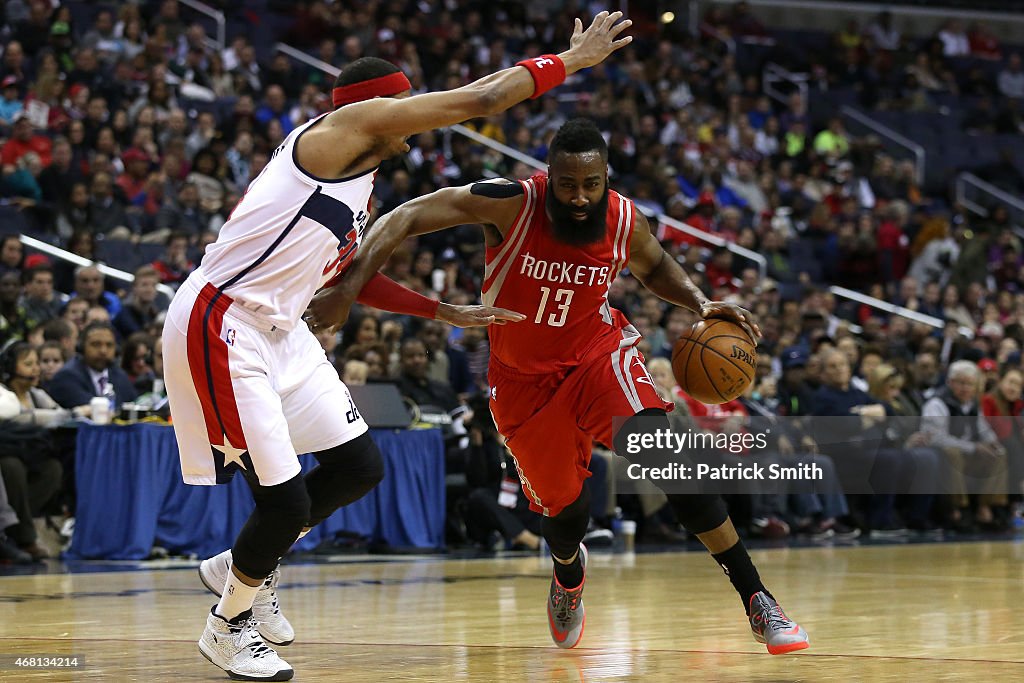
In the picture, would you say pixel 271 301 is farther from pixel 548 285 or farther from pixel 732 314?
pixel 732 314

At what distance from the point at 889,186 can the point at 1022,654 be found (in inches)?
626

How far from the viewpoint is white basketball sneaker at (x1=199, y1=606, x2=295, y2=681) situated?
4.61 metres

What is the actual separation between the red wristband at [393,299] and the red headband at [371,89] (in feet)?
2.23

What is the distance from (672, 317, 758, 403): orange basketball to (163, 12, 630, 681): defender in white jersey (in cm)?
129

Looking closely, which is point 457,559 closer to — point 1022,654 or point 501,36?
point 1022,654

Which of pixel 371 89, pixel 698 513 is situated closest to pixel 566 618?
pixel 698 513

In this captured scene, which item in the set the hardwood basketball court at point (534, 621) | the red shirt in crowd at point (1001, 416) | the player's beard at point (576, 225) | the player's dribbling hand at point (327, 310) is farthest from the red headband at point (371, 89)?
the red shirt in crowd at point (1001, 416)

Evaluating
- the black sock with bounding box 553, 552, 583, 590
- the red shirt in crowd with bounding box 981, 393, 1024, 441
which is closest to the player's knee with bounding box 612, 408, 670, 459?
the black sock with bounding box 553, 552, 583, 590

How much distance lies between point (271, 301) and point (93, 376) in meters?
5.76

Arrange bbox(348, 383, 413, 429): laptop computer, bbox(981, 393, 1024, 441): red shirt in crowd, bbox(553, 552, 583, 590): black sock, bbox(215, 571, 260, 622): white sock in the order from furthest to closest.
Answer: bbox(981, 393, 1024, 441): red shirt in crowd < bbox(348, 383, 413, 429): laptop computer < bbox(553, 552, 583, 590): black sock < bbox(215, 571, 260, 622): white sock

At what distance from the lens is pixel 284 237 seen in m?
4.53

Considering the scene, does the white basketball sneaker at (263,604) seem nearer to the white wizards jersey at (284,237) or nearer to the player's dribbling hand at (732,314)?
the white wizards jersey at (284,237)

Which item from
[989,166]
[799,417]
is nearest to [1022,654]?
[799,417]

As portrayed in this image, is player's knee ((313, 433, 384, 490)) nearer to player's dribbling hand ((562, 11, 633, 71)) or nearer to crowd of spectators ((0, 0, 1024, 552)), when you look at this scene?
player's dribbling hand ((562, 11, 633, 71))
